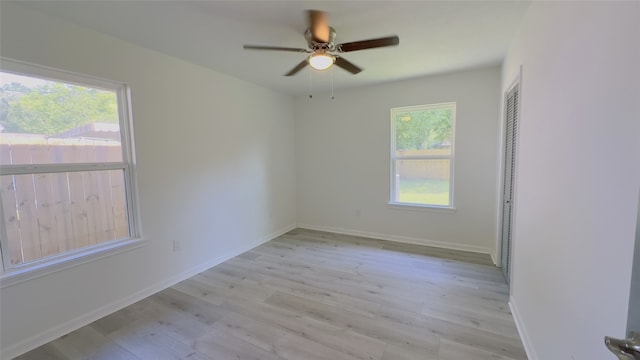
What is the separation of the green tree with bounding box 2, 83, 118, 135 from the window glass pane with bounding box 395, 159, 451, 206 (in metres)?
3.86

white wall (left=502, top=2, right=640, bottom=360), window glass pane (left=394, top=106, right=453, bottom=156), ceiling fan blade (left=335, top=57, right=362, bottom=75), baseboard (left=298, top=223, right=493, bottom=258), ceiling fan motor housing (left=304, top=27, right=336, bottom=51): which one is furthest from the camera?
window glass pane (left=394, top=106, right=453, bottom=156)

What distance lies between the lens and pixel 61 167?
2.27 meters

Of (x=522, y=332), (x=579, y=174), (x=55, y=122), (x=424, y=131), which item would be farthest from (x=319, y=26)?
(x=522, y=332)

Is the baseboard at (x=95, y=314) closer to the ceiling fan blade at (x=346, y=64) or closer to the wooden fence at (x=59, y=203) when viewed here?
the wooden fence at (x=59, y=203)

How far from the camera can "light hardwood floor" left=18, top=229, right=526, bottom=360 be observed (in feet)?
6.51

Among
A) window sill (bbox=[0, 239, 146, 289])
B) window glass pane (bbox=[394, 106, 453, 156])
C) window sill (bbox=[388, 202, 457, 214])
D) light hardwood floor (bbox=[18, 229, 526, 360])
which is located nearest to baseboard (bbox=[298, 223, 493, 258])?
light hardwood floor (bbox=[18, 229, 526, 360])

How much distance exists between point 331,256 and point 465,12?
314 centimetres

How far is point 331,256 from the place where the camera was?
381 centimetres

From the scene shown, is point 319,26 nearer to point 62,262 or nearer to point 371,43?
point 371,43

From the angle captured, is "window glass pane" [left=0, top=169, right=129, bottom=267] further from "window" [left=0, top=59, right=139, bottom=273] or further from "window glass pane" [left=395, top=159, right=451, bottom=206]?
"window glass pane" [left=395, top=159, right=451, bottom=206]

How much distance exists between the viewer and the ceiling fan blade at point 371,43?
1.98 m

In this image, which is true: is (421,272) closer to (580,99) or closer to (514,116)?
(514,116)

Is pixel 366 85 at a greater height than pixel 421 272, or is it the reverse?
pixel 366 85

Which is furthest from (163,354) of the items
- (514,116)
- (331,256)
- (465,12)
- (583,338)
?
(514,116)
